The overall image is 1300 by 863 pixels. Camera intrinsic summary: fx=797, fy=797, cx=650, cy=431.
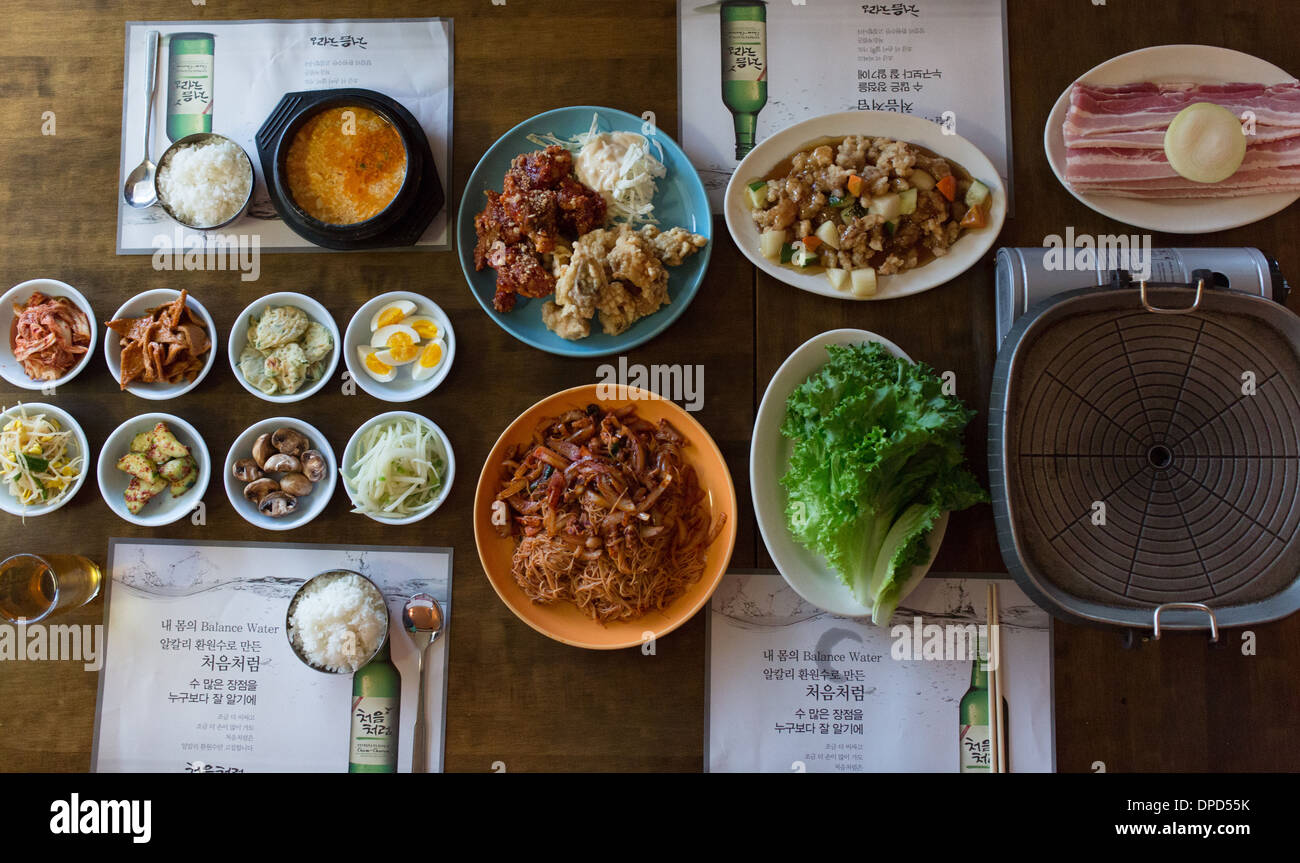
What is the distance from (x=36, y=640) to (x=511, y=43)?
2390 millimetres

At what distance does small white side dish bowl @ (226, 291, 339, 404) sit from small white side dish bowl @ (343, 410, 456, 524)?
0.20 m

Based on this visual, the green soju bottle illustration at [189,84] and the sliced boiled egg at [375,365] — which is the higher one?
the green soju bottle illustration at [189,84]

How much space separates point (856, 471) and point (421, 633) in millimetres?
1359

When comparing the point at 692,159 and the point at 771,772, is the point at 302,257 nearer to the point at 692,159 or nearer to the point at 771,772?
the point at 692,159

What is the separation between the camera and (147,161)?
8.49 feet

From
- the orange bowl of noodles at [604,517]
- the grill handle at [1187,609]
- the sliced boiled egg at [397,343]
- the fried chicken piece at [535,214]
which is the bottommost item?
the grill handle at [1187,609]

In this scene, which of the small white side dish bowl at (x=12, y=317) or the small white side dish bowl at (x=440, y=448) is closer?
the small white side dish bowl at (x=440, y=448)

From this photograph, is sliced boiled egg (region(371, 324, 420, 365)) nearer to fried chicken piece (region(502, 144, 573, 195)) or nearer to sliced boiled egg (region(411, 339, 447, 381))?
sliced boiled egg (region(411, 339, 447, 381))

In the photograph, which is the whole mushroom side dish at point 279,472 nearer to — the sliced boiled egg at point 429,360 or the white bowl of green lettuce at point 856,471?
the sliced boiled egg at point 429,360

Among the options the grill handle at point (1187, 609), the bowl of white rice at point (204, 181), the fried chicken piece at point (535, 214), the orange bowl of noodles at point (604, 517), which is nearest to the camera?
the grill handle at point (1187, 609)

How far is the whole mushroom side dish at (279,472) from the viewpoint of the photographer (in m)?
2.37

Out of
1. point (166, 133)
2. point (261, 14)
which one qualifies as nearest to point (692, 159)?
point (261, 14)

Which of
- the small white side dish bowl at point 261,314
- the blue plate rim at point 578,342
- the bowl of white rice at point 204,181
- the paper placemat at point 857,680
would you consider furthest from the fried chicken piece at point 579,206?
the paper placemat at point 857,680

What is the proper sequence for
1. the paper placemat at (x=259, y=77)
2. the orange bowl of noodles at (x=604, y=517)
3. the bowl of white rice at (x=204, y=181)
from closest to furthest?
1. the orange bowl of noodles at (x=604, y=517)
2. the bowl of white rice at (x=204, y=181)
3. the paper placemat at (x=259, y=77)
